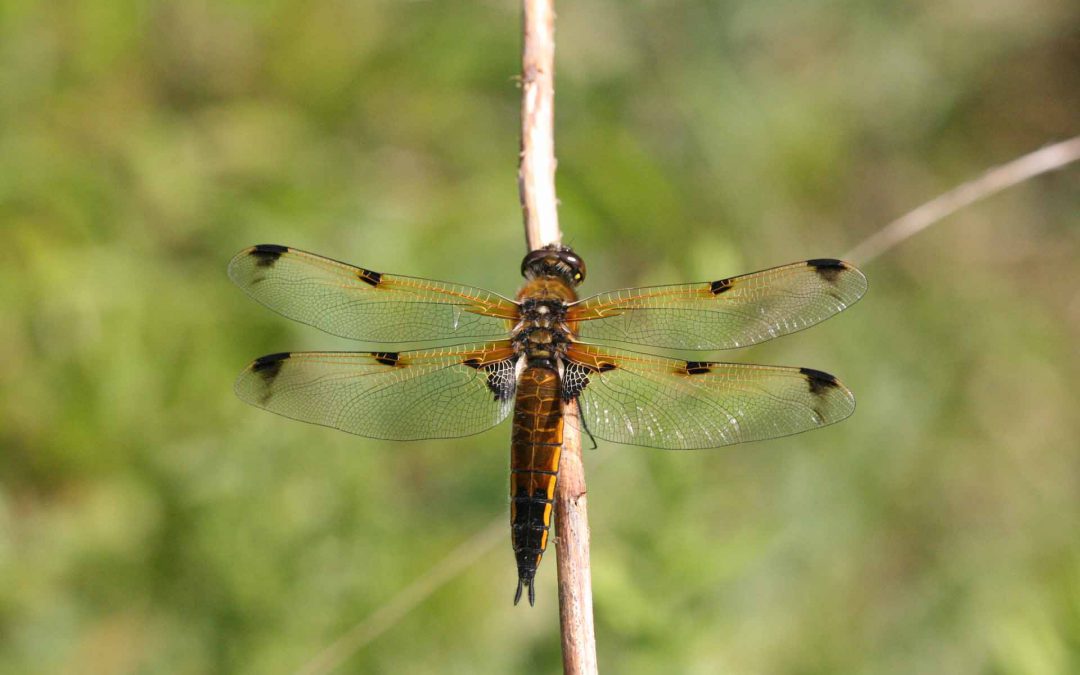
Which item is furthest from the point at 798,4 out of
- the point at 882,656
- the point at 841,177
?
the point at 882,656

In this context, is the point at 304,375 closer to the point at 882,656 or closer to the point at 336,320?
the point at 336,320

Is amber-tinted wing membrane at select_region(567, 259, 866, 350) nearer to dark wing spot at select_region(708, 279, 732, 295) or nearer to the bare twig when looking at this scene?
dark wing spot at select_region(708, 279, 732, 295)

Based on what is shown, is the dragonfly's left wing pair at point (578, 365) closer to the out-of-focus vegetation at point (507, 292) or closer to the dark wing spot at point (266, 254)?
the dark wing spot at point (266, 254)

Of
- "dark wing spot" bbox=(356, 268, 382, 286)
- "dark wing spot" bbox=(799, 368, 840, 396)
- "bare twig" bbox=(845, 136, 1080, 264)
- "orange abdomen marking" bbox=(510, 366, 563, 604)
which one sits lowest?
"orange abdomen marking" bbox=(510, 366, 563, 604)

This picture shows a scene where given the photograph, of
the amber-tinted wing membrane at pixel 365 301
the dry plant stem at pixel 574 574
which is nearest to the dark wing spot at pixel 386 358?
the amber-tinted wing membrane at pixel 365 301

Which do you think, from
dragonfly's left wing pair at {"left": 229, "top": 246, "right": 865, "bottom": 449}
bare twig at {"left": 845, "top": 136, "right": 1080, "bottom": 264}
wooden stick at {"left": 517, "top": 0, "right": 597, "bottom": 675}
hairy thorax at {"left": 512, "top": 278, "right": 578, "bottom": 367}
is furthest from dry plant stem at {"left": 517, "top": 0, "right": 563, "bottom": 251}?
bare twig at {"left": 845, "top": 136, "right": 1080, "bottom": 264}

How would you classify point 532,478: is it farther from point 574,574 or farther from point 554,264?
point 554,264

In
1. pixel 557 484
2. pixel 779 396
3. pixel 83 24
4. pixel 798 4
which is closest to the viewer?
pixel 557 484

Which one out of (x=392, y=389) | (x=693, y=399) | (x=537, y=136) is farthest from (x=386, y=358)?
(x=693, y=399)
